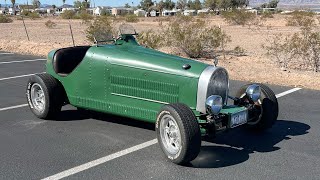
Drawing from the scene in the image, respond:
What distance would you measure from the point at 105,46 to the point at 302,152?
3.38 m

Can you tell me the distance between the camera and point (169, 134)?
5754 mm

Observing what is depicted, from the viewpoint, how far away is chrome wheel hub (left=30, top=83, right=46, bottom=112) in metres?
7.86

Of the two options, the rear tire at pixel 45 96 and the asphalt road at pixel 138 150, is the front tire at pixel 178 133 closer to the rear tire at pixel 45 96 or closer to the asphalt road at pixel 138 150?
the asphalt road at pixel 138 150

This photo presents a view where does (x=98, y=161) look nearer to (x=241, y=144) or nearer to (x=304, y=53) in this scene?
(x=241, y=144)

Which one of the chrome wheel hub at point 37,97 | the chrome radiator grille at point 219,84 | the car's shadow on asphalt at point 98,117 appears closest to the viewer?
the chrome radiator grille at point 219,84

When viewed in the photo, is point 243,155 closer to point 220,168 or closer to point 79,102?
point 220,168

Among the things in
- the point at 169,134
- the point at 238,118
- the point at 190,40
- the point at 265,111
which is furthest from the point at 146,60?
the point at 190,40

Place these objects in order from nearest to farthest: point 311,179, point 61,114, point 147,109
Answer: point 311,179 < point 147,109 < point 61,114

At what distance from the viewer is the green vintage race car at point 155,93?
18.6 ft

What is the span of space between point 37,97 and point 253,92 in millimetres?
3810

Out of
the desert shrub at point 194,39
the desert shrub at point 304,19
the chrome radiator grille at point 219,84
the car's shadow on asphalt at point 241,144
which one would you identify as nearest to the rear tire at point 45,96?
the car's shadow on asphalt at point 241,144

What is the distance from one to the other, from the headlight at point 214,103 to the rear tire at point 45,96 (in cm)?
300

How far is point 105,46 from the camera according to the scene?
7.21 meters

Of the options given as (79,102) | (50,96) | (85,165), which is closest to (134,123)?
(79,102)
